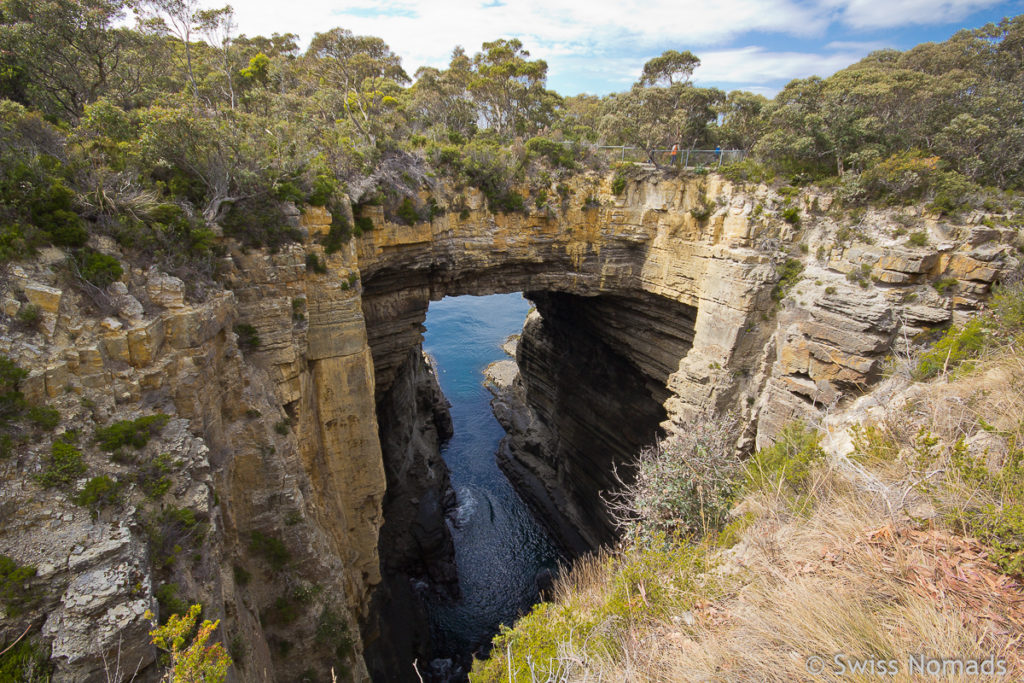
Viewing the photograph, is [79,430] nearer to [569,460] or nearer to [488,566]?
[488,566]

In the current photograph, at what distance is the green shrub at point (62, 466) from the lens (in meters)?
5.11

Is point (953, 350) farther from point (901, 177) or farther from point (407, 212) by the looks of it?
point (407, 212)

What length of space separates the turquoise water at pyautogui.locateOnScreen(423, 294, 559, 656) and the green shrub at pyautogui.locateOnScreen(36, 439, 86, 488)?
16.5 meters

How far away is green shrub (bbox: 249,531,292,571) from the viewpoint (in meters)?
8.93

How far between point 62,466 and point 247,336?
14.4ft

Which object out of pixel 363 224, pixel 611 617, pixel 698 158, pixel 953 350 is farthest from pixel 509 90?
pixel 611 617

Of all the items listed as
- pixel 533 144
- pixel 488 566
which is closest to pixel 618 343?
pixel 533 144

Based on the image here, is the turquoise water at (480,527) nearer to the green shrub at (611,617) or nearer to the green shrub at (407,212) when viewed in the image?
the green shrub at (611,617)

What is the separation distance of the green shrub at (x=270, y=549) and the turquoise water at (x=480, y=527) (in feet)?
38.0

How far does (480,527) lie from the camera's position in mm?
23547

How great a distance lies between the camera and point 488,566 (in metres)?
21.5

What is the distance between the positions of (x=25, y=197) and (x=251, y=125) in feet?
25.2

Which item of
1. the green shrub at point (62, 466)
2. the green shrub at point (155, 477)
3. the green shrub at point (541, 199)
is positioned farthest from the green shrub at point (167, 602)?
the green shrub at point (541, 199)

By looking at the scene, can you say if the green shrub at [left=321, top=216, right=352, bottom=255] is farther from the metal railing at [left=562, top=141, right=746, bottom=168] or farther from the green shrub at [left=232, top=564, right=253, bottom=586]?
the metal railing at [left=562, top=141, right=746, bottom=168]
